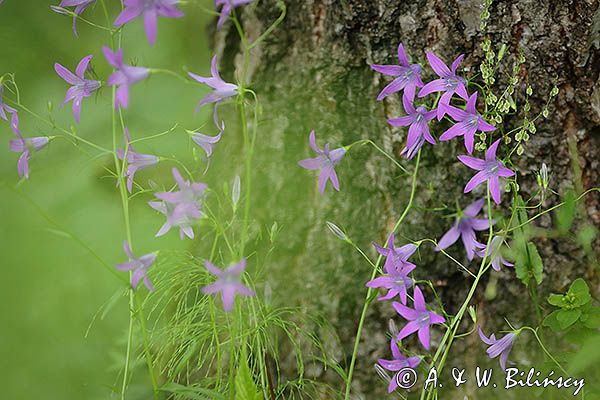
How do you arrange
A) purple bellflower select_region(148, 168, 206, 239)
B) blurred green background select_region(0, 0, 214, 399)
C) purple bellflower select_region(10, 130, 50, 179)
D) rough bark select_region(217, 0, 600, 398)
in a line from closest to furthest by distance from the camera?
purple bellflower select_region(148, 168, 206, 239), purple bellflower select_region(10, 130, 50, 179), rough bark select_region(217, 0, 600, 398), blurred green background select_region(0, 0, 214, 399)

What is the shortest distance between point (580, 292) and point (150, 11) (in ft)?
2.73

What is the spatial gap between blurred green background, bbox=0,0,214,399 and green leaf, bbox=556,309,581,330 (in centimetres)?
84

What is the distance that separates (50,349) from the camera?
5.76ft

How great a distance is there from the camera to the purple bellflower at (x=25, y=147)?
1.02 m

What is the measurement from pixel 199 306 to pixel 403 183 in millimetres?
449

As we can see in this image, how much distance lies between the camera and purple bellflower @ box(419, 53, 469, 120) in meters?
1.06

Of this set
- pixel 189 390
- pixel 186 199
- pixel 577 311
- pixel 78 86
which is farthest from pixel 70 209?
A: pixel 577 311

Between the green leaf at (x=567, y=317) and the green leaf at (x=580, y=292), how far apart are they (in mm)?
14

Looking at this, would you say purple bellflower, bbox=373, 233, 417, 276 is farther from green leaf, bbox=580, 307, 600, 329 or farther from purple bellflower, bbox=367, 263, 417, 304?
green leaf, bbox=580, 307, 600, 329

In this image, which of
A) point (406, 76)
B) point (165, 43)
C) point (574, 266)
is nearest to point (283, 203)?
point (406, 76)

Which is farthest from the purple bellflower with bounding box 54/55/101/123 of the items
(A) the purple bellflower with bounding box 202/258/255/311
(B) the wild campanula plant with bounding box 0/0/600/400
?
(A) the purple bellflower with bounding box 202/258/255/311

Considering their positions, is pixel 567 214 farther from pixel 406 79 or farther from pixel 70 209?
pixel 70 209

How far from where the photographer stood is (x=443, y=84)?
1.09 meters

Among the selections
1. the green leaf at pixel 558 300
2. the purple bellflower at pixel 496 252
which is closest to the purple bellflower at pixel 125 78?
the purple bellflower at pixel 496 252
